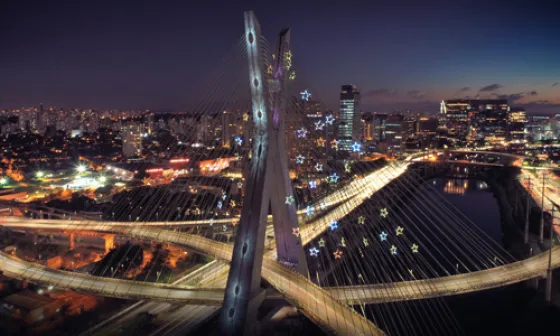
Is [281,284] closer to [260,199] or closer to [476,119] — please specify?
[260,199]

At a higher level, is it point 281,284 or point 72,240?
point 281,284

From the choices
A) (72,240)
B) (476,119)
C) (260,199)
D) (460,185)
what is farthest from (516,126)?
(260,199)

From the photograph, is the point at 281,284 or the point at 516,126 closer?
the point at 281,284

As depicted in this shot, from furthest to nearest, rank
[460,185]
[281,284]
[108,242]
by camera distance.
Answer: [460,185], [108,242], [281,284]

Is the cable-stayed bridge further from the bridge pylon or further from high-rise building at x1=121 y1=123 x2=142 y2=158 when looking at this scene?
high-rise building at x1=121 y1=123 x2=142 y2=158

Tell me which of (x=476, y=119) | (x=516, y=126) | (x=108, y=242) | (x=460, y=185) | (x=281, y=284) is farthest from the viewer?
(x=476, y=119)

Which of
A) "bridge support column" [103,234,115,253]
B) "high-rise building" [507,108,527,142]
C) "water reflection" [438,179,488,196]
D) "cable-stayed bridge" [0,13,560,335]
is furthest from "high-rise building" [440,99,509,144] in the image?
"bridge support column" [103,234,115,253]

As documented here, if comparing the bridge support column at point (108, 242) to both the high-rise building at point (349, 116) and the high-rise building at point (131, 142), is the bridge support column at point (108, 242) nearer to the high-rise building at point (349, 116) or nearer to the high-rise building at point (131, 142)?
the high-rise building at point (349, 116)
